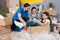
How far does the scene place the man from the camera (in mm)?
3271

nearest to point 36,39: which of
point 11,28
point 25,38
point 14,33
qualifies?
point 25,38

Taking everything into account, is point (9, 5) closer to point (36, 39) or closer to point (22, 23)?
point (22, 23)

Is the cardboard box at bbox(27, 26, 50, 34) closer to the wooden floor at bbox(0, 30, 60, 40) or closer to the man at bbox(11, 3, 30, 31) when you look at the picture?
the wooden floor at bbox(0, 30, 60, 40)

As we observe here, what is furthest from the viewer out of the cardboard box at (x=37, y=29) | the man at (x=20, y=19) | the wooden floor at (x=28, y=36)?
the man at (x=20, y=19)

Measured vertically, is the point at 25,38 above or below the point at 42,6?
below

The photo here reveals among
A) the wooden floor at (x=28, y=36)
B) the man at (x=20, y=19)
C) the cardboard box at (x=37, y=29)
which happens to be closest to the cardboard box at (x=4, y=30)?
the wooden floor at (x=28, y=36)

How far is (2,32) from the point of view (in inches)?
118

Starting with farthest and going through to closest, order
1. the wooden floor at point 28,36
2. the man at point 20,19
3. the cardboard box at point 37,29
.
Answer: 1. the man at point 20,19
2. the cardboard box at point 37,29
3. the wooden floor at point 28,36

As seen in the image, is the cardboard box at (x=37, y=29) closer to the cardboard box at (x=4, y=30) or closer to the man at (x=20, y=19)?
the man at (x=20, y=19)

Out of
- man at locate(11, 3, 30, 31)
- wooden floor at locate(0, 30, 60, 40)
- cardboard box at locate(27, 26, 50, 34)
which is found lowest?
wooden floor at locate(0, 30, 60, 40)

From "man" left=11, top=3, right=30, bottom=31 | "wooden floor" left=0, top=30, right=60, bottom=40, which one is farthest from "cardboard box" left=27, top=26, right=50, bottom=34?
"man" left=11, top=3, right=30, bottom=31

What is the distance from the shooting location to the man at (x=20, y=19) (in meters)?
3.27

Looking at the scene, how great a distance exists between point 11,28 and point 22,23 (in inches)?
10.3

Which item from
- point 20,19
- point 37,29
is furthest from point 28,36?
point 20,19
